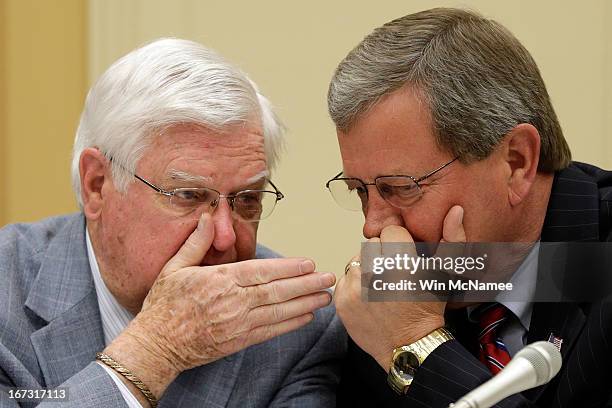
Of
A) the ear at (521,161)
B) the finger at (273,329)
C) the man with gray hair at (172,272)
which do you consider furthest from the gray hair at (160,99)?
the ear at (521,161)

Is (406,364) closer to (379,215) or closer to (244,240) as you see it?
(379,215)

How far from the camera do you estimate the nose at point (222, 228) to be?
2.03 m

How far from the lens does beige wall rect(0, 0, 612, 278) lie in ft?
9.17

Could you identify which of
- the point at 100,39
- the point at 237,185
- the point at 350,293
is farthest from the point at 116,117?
the point at 100,39

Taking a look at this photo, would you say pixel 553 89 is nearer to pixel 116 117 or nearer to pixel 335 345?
pixel 335 345

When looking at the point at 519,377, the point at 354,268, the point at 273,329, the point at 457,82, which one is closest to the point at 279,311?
the point at 273,329

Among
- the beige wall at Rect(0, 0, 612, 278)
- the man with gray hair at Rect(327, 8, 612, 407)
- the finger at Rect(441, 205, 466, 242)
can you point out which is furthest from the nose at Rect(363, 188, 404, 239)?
the beige wall at Rect(0, 0, 612, 278)

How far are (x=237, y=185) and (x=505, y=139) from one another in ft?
2.06

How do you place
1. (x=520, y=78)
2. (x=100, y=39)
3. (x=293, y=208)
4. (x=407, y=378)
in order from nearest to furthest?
(x=407, y=378)
(x=520, y=78)
(x=293, y=208)
(x=100, y=39)

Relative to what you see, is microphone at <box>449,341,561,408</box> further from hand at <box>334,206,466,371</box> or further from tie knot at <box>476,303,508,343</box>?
tie knot at <box>476,303,508,343</box>

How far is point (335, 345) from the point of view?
216 cm

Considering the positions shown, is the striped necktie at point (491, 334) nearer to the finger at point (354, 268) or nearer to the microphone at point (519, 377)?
the finger at point (354, 268)

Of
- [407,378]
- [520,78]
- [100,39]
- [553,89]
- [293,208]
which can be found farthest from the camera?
[100,39]

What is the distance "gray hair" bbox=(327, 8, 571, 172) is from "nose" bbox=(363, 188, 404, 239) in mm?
169
